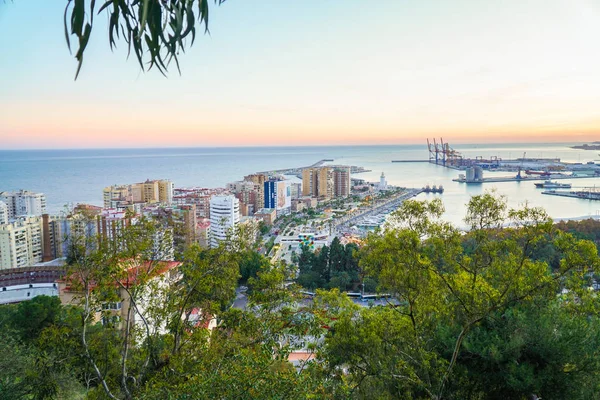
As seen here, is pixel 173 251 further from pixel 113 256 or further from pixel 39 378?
pixel 39 378

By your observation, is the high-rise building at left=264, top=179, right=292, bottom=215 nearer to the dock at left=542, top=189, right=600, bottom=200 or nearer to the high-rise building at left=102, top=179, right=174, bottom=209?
the high-rise building at left=102, top=179, right=174, bottom=209

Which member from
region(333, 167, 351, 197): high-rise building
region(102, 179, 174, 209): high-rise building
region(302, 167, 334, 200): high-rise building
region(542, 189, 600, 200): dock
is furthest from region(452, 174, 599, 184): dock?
region(102, 179, 174, 209): high-rise building


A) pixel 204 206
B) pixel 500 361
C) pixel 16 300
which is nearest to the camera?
pixel 500 361

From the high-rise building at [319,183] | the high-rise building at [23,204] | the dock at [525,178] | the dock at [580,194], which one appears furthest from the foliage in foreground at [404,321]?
the dock at [525,178]

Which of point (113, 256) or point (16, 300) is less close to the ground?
point (113, 256)

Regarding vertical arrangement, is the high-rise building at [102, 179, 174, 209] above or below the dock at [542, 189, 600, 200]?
above

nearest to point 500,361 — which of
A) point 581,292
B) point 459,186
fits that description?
point 581,292

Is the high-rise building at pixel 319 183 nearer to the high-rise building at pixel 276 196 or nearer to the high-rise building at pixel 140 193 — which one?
the high-rise building at pixel 276 196
